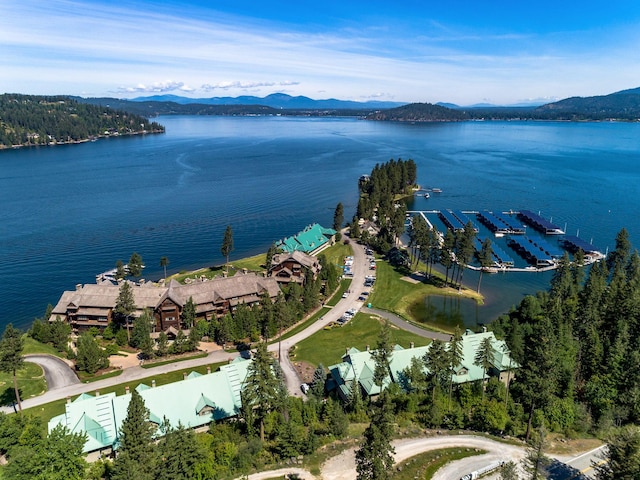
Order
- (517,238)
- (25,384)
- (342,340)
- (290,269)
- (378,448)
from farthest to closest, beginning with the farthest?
(517,238)
(290,269)
(342,340)
(25,384)
(378,448)

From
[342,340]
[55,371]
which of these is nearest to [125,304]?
[55,371]

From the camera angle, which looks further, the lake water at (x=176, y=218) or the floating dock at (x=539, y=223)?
the floating dock at (x=539, y=223)

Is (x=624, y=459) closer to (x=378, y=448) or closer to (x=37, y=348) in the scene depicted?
(x=378, y=448)

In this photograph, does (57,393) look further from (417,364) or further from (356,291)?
(356,291)

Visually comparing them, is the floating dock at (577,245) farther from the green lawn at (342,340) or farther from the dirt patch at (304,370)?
the dirt patch at (304,370)

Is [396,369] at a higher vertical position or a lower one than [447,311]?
higher

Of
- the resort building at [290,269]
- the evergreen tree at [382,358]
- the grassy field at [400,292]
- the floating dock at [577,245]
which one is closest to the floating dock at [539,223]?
the floating dock at [577,245]

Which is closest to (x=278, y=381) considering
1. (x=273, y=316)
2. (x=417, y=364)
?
(x=417, y=364)
